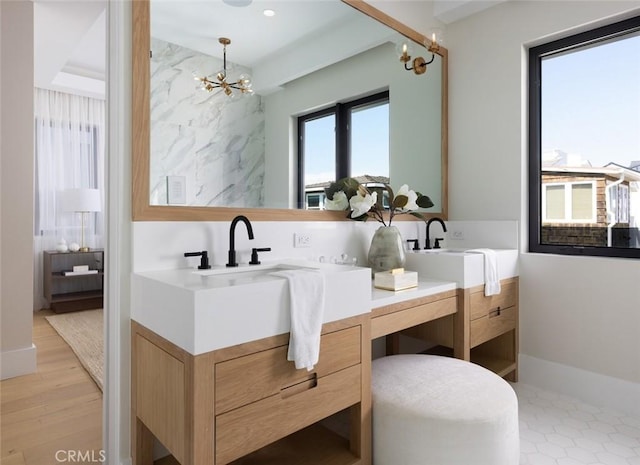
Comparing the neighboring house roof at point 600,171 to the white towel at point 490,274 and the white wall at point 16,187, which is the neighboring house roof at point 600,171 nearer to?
the white towel at point 490,274

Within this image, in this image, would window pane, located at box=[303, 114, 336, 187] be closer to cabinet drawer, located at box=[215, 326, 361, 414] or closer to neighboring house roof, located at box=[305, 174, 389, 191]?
neighboring house roof, located at box=[305, 174, 389, 191]

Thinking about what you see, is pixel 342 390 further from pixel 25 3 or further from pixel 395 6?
pixel 25 3

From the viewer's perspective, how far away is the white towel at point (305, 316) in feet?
3.88

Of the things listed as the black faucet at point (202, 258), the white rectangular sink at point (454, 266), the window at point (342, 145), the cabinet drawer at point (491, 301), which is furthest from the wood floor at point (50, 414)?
the cabinet drawer at point (491, 301)

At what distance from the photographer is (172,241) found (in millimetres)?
1468

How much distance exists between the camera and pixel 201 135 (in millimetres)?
1641

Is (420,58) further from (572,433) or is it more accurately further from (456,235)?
(572,433)

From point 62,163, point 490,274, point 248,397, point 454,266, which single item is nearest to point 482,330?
point 490,274

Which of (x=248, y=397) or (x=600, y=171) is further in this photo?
(x=600, y=171)

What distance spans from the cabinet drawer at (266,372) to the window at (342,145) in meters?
0.89

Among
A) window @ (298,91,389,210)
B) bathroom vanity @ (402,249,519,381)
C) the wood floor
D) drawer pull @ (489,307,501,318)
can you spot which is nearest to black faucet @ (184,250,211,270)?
window @ (298,91,389,210)

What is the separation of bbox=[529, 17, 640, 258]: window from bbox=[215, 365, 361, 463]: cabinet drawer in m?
1.77

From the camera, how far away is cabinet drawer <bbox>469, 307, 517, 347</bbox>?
206 centimetres

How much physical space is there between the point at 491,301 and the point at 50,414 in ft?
8.17
